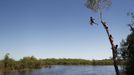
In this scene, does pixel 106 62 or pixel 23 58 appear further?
pixel 106 62

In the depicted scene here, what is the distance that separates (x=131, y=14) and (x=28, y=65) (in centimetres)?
7848

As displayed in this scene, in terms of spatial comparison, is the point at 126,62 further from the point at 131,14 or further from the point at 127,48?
the point at 131,14

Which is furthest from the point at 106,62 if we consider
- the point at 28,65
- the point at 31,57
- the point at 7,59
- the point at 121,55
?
the point at 121,55

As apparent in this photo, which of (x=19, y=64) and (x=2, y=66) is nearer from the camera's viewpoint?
(x=2, y=66)

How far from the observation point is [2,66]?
292 feet

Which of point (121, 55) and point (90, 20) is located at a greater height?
point (90, 20)

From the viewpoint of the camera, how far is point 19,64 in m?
94.9

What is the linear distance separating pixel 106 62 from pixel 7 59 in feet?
209

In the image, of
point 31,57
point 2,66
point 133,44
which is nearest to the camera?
point 133,44

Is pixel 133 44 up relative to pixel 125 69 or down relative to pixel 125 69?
up

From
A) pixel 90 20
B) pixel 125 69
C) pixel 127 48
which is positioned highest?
pixel 90 20

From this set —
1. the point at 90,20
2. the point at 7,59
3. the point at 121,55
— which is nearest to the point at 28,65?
the point at 7,59

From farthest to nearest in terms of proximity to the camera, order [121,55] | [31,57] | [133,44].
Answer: [31,57]
[121,55]
[133,44]

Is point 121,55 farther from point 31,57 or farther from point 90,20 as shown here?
point 31,57
